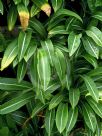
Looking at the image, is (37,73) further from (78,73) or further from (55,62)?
(78,73)

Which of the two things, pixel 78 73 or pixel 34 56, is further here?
pixel 78 73

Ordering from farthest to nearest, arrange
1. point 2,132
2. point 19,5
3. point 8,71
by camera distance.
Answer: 1. point 8,71
2. point 2,132
3. point 19,5

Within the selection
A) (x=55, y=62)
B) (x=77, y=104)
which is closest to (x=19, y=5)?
(x=55, y=62)

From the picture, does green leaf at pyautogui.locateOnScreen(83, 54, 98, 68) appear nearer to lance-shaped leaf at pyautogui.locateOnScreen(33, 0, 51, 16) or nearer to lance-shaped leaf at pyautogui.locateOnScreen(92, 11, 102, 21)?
lance-shaped leaf at pyautogui.locateOnScreen(92, 11, 102, 21)

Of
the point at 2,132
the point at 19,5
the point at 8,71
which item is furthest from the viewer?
the point at 8,71

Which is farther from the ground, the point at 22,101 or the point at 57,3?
the point at 57,3

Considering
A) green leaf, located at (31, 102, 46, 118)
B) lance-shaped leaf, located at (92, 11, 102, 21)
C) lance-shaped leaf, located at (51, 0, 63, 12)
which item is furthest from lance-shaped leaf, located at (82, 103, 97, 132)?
lance-shaped leaf, located at (51, 0, 63, 12)

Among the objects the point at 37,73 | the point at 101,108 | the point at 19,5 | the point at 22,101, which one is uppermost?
the point at 19,5
